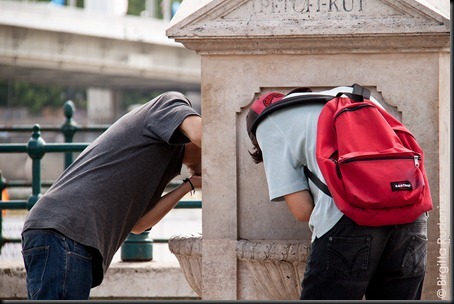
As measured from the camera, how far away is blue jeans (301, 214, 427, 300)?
378 cm

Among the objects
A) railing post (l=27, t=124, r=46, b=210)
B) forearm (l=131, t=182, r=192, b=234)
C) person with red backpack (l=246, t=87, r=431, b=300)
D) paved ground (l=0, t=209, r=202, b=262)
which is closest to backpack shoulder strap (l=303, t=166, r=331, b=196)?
person with red backpack (l=246, t=87, r=431, b=300)

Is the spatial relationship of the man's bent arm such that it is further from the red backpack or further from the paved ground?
the paved ground

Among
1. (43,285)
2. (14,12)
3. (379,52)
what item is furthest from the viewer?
(14,12)

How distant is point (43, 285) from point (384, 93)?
1.71 metres

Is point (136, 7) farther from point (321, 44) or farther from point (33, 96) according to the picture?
point (321, 44)

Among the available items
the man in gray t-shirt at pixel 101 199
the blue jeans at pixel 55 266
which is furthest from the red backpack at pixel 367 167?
the blue jeans at pixel 55 266

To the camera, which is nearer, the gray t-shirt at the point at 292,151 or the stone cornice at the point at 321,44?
the gray t-shirt at the point at 292,151

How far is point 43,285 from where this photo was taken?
14.0 ft

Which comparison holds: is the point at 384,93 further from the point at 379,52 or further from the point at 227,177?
the point at 227,177

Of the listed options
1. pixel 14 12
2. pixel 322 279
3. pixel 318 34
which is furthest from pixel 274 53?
pixel 14 12

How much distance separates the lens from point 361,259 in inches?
149

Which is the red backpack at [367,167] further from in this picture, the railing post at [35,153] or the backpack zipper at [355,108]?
the railing post at [35,153]

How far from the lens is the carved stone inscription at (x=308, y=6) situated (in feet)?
14.7

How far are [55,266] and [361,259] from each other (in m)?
1.30
